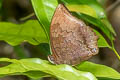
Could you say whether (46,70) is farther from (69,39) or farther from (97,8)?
(97,8)

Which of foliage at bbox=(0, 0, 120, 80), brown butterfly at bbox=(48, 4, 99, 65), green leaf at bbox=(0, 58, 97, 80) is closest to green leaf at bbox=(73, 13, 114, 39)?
foliage at bbox=(0, 0, 120, 80)

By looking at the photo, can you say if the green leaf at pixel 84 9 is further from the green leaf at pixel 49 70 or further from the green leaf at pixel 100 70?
the green leaf at pixel 49 70

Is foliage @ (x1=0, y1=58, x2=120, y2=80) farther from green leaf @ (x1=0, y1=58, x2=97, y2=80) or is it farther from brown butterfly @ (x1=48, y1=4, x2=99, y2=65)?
brown butterfly @ (x1=48, y1=4, x2=99, y2=65)

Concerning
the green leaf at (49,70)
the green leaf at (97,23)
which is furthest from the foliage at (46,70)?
the green leaf at (97,23)

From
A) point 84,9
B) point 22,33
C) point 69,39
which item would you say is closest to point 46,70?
point 69,39

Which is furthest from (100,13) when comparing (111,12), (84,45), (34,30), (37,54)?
(111,12)
